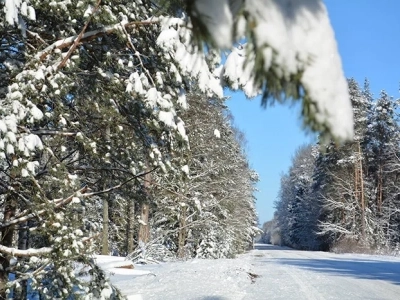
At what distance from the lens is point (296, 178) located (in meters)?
56.1

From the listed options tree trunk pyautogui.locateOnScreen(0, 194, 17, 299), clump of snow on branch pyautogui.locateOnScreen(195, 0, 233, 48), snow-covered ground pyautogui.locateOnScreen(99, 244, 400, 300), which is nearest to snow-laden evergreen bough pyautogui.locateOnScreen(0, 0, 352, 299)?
tree trunk pyautogui.locateOnScreen(0, 194, 17, 299)

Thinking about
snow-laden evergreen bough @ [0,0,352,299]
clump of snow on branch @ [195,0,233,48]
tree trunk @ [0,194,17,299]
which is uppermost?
snow-laden evergreen bough @ [0,0,352,299]

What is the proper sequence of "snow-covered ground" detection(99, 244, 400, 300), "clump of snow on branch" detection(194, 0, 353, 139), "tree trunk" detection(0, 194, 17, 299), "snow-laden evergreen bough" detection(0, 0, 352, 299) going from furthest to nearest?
"snow-covered ground" detection(99, 244, 400, 300) → "tree trunk" detection(0, 194, 17, 299) → "snow-laden evergreen bough" detection(0, 0, 352, 299) → "clump of snow on branch" detection(194, 0, 353, 139)

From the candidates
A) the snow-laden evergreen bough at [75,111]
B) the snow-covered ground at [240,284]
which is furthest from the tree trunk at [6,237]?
the snow-covered ground at [240,284]

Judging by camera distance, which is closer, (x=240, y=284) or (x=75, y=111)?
(x=75, y=111)

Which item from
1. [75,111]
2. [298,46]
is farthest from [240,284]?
[298,46]

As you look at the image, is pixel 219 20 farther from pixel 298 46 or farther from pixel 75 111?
pixel 75 111

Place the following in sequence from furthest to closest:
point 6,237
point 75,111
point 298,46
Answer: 1. point 75,111
2. point 6,237
3. point 298,46

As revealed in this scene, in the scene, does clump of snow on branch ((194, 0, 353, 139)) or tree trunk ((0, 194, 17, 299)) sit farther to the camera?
tree trunk ((0, 194, 17, 299))

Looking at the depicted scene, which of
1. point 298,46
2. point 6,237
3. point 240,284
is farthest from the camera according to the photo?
point 240,284

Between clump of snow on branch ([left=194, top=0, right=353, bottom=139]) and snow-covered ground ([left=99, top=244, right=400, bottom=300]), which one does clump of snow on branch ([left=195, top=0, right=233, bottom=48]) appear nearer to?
clump of snow on branch ([left=194, top=0, right=353, bottom=139])

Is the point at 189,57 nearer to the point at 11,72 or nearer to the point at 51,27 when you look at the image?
the point at 11,72

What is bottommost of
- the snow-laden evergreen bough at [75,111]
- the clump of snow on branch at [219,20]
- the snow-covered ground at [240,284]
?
the snow-covered ground at [240,284]

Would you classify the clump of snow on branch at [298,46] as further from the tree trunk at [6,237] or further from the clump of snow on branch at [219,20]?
the tree trunk at [6,237]
